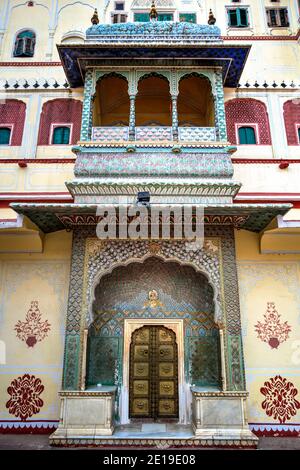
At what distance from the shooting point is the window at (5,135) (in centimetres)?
887

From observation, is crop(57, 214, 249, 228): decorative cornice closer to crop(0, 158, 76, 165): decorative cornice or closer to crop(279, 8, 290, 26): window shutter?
crop(0, 158, 76, 165): decorative cornice

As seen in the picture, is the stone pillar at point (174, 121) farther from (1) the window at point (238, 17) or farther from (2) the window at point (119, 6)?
(2) the window at point (119, 6)

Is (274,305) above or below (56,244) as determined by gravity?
below

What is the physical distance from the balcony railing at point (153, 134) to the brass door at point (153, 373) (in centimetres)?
362

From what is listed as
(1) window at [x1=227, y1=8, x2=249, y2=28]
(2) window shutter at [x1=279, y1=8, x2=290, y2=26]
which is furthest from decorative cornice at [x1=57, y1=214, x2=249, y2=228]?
(2) window shutter at [x1=279, y1=8, x2=290, y2=26]

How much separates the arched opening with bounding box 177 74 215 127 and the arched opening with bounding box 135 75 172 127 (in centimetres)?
31

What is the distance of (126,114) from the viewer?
9266 millimetres

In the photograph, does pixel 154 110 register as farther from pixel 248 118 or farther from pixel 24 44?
pixel 24 44

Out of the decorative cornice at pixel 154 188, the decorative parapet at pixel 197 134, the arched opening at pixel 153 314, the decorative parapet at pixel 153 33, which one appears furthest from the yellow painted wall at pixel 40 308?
the decorative parapet at pixel 153 33

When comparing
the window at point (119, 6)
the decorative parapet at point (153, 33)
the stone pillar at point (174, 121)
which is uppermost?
the window at point (119, 6)

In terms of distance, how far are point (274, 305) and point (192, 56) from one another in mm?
5123

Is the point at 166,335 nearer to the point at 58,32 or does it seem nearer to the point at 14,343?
the point at 14,343
